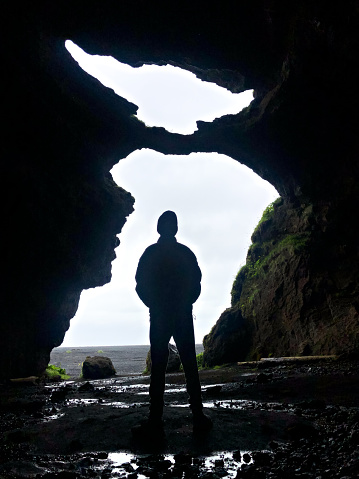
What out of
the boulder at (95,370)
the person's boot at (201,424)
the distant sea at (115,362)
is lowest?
the distant sea at (115,362)

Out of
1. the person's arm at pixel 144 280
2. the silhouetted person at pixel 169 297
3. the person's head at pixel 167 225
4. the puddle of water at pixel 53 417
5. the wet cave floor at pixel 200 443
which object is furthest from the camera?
the puddle of water at pixel 53 417

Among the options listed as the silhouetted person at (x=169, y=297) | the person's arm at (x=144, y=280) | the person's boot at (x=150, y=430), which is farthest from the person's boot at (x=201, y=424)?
the person's arm at (x=144, y=280)

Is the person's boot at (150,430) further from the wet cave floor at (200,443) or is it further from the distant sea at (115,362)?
the distant sea at (115,362)

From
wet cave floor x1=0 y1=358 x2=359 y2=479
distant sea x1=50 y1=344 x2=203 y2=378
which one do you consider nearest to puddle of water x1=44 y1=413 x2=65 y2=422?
wet cave floor x1=0 y1=358 x2=359 y2=479

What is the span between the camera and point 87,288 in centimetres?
2027

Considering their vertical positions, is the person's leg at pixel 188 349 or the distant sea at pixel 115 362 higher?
the person's leg at pixel 188 349

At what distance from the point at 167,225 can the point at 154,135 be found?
48.6 feet

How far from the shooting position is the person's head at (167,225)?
4695 millimetres

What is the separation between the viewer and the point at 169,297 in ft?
14.1

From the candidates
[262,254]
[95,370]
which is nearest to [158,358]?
[95,370]

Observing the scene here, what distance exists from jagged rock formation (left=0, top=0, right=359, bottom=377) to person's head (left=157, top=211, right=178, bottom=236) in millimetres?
9498

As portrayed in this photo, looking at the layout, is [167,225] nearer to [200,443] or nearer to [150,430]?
[150,430]

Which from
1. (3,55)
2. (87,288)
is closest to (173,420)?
(3,55)

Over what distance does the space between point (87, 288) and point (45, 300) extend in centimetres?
320
